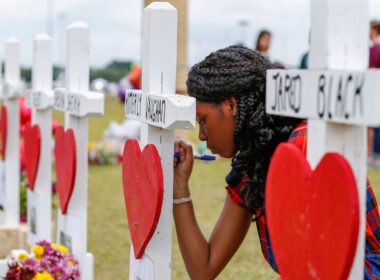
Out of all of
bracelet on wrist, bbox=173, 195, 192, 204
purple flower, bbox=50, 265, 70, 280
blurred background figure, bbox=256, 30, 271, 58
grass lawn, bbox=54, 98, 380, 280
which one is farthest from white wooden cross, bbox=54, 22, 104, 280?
blurred background figure, bbox=256, 30, 271, 58

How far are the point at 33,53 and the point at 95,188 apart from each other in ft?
12.4

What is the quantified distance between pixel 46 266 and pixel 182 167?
0.82m

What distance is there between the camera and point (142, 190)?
196 centimetres

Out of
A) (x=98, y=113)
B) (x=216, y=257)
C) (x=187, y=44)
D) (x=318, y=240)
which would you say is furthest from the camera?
(x=187, y=44)

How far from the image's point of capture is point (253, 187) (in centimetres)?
179

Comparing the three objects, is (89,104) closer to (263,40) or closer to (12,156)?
(12,156)

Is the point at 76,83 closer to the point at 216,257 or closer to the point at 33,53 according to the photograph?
the point at 33,53

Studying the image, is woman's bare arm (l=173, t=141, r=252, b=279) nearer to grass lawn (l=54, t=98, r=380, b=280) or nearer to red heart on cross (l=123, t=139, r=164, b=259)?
red heart on cross (l=123, t=139, r=164, b=259)

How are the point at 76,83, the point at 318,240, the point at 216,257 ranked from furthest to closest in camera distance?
1. the point at 76,83
2. the point at 216,257
3. the point at 318,240

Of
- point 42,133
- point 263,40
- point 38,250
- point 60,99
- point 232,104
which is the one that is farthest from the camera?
point 263,40

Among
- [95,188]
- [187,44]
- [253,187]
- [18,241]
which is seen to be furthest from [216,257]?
[187,44]

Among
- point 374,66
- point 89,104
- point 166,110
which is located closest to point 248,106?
point 166,110

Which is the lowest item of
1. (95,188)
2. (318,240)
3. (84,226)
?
A: (95,188)

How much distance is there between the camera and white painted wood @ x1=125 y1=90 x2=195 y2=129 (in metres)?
1.73
